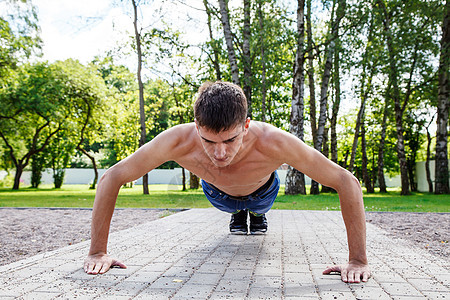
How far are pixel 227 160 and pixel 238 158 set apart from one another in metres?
0.56

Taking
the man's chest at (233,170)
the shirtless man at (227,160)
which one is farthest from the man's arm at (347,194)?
the man's chest at (233,170)

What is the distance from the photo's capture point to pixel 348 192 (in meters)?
2.86

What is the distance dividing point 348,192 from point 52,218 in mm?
6374

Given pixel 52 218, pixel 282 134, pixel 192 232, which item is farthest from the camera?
pixel 52 218

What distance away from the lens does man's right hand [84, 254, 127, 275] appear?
3020 millimetres

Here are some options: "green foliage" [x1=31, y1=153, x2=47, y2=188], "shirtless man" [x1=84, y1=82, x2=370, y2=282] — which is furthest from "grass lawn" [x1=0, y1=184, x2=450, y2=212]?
"green foliage" [x1=31, y1=153, x2=47, y2=188]

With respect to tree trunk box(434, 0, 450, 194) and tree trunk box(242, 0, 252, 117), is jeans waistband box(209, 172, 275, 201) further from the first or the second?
tree trunk box(434, 0, 450, 194)

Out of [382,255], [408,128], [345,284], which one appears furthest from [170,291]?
[408,128]

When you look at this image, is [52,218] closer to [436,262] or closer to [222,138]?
[222,138]

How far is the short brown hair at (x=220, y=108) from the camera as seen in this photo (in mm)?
2535

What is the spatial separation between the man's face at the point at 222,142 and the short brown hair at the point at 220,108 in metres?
0.04

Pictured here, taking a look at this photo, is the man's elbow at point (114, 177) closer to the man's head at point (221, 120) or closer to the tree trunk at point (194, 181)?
the man's head at point (221, 120)

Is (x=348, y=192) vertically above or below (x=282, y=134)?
below

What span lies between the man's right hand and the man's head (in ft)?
4.32
